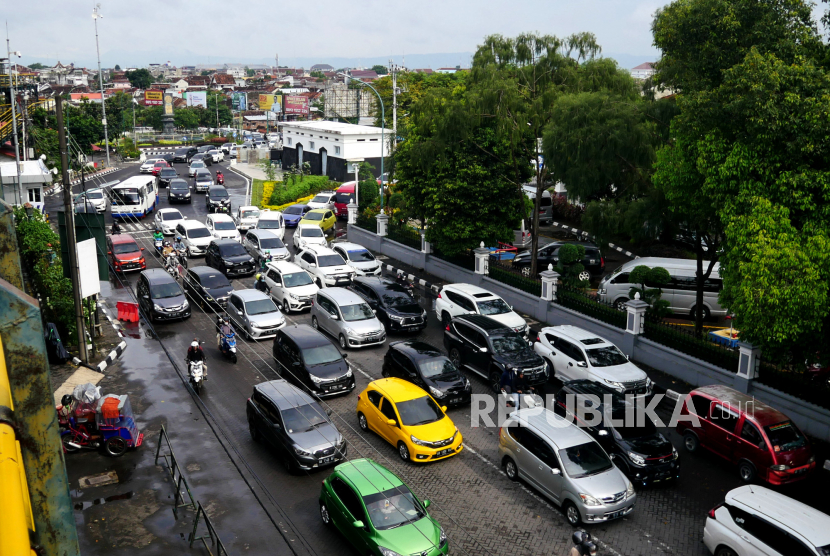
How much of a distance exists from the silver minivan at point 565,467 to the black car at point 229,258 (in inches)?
763

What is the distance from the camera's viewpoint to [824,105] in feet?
49.8

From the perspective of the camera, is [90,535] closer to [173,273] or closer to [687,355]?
[687,355]

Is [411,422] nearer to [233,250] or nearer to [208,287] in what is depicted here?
[208,287]

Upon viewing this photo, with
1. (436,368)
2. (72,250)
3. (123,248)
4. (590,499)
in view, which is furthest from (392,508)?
(123,248)

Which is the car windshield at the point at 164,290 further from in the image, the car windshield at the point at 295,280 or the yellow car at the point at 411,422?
the yellow car at the point at 411,422

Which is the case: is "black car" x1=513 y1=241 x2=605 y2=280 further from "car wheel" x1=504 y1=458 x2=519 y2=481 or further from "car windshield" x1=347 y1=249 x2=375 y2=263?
"car wheel" x1=504 y1=458 x2=519 y2=481

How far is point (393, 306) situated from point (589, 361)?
27.3 feet

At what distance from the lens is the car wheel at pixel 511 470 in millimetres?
15930

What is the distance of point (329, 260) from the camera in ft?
102

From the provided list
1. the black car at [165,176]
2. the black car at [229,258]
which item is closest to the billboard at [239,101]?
the black car at [165,176]

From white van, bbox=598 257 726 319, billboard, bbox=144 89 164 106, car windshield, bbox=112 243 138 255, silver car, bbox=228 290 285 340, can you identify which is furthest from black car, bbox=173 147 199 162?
billboard, bbox=144 89 164 106

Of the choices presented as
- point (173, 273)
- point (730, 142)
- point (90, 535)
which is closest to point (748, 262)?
point (730, 142)

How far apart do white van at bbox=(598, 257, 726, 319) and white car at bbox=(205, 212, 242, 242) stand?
65.0ft

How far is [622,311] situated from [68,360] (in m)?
18.2
